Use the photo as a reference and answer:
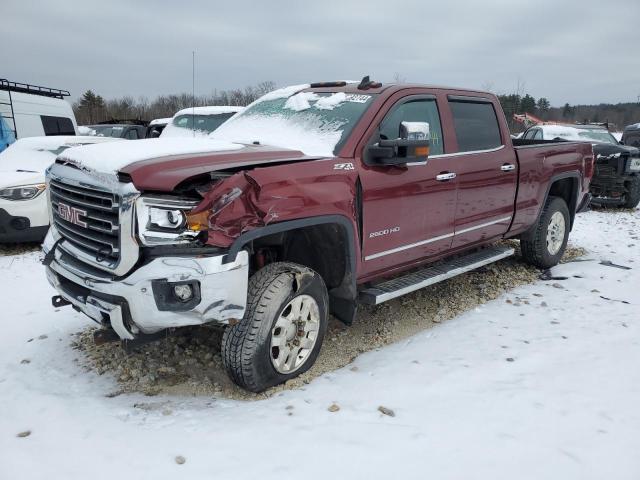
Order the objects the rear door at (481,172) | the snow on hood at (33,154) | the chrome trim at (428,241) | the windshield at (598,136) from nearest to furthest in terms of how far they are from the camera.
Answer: the chrome trim at (428,241)
the rear door at (481,172)
the snow on hood at (33,154)
the windshield at (598,136)

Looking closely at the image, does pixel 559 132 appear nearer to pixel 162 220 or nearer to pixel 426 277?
pixel 426 277

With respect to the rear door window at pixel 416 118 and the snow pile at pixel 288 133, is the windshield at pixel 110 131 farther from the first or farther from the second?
the rear door window at pixel 416 118

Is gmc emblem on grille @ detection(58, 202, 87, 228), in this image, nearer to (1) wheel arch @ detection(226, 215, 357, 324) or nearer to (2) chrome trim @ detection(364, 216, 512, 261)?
(1) wheel arch @ detection(226, 215, 357, 324)

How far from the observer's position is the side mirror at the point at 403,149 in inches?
130

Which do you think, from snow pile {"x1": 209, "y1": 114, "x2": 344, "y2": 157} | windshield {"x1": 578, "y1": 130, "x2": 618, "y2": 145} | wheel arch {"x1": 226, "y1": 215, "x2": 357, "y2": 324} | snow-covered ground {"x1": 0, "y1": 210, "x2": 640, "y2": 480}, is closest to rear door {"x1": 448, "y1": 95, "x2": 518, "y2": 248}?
snow-covered ground {"x1": 0, "y1": 210, "x2": 640, "y2": 480}

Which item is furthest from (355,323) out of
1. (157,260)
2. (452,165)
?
(157,260)

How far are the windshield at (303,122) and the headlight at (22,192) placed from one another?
3.53 meters

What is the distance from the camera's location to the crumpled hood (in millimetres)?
2555

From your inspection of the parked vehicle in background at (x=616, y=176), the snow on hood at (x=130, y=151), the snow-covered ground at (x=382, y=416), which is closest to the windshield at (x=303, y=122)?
the snow on hood at (x=130, y=151)

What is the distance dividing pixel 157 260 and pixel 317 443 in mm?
1249

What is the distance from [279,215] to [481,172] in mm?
2316

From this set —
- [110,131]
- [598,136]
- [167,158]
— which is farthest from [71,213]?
[110,131]

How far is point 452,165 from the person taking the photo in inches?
159

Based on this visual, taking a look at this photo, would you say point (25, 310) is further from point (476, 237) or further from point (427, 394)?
point (476, 237)
